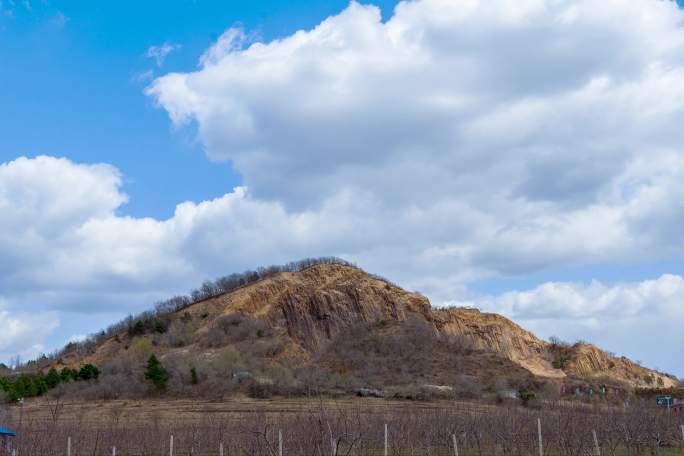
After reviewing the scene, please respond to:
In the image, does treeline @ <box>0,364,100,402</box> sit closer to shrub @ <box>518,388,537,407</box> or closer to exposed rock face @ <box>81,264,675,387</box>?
exposed rock face @ <box>81,264,675,387</box>

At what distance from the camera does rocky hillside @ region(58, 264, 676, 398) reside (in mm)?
63125

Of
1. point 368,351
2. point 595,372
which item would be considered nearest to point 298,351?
point 368,351

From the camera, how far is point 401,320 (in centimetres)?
7794

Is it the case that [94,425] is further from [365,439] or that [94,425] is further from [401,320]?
[401,320]

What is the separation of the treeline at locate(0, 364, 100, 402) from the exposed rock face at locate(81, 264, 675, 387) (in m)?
12.9

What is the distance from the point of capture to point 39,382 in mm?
61562

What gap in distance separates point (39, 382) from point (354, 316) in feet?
97.0

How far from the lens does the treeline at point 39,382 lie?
192ft

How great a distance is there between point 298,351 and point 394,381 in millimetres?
12117

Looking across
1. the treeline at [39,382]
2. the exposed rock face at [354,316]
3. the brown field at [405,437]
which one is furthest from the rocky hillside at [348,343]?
the brown field at [405,437]

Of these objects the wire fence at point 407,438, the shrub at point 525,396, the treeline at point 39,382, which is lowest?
the wire fence at point 407,438

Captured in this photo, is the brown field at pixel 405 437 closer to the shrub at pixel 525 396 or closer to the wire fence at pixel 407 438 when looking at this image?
the wire fence at pixel 407 438

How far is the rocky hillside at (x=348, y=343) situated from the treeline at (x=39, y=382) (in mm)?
4257

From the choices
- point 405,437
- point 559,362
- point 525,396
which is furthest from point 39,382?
point 559,362
